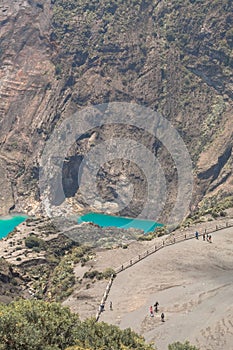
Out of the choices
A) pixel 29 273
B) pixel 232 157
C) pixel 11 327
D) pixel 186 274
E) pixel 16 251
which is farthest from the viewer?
pixel 232 157

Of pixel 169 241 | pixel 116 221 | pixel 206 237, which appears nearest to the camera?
pixel 206 237

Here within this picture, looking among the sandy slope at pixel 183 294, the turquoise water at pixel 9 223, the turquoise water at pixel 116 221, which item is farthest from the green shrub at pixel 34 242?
the turquoise water at pixel 116 221

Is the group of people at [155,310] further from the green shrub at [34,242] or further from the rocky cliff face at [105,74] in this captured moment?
the rocky cliff face at [105,74]

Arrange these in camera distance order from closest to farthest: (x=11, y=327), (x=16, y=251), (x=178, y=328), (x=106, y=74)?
(x=11, y=327)
(x=178, y=328)
(x=16, y=251)
(x=106, y=74)

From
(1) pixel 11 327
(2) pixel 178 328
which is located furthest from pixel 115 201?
(1) pixel 11 327

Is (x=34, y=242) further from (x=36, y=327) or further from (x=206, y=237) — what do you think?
(x=36, y=327)

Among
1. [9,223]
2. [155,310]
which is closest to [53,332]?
[155,310]

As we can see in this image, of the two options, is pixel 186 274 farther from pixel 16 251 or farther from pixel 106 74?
pixel 106 74
